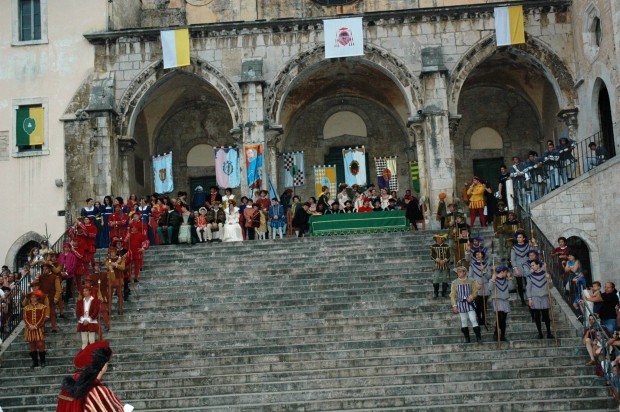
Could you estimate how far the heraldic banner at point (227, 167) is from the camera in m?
26.7

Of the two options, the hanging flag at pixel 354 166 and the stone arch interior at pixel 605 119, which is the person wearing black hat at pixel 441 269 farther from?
the hanging flag at pixel 354 166

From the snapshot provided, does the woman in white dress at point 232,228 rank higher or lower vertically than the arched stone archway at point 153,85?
lower

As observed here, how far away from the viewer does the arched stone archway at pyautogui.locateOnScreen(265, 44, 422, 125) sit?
26.6 m

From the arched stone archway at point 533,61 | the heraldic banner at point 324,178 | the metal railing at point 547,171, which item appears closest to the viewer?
the metal railing at point 547,171

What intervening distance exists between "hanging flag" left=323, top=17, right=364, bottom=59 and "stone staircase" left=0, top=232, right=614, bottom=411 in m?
8.53

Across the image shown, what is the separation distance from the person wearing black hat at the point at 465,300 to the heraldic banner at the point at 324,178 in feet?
49.0

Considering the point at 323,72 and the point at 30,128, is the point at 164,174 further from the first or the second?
the point at 323,72

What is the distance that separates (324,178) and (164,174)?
5.88m

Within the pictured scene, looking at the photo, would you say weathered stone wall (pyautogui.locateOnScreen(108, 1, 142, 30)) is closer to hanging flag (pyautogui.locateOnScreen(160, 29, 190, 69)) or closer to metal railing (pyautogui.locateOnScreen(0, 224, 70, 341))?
hanging flag (pyautogui.locateOnScreen(160, 29, 190, 69))

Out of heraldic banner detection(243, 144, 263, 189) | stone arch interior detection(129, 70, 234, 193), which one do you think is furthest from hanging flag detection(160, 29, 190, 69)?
heraldic banner detection(243, 144, 263, 189)

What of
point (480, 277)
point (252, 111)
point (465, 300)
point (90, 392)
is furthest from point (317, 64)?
point (90, 392)

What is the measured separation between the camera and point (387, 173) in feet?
98.0

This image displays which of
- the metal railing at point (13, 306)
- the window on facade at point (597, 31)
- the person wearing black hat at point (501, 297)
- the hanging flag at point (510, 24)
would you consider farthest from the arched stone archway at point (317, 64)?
the person wearing black hat at point (501, 297)

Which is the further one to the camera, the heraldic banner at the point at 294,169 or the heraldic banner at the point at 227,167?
the heraldic banner at the point at 294,169
